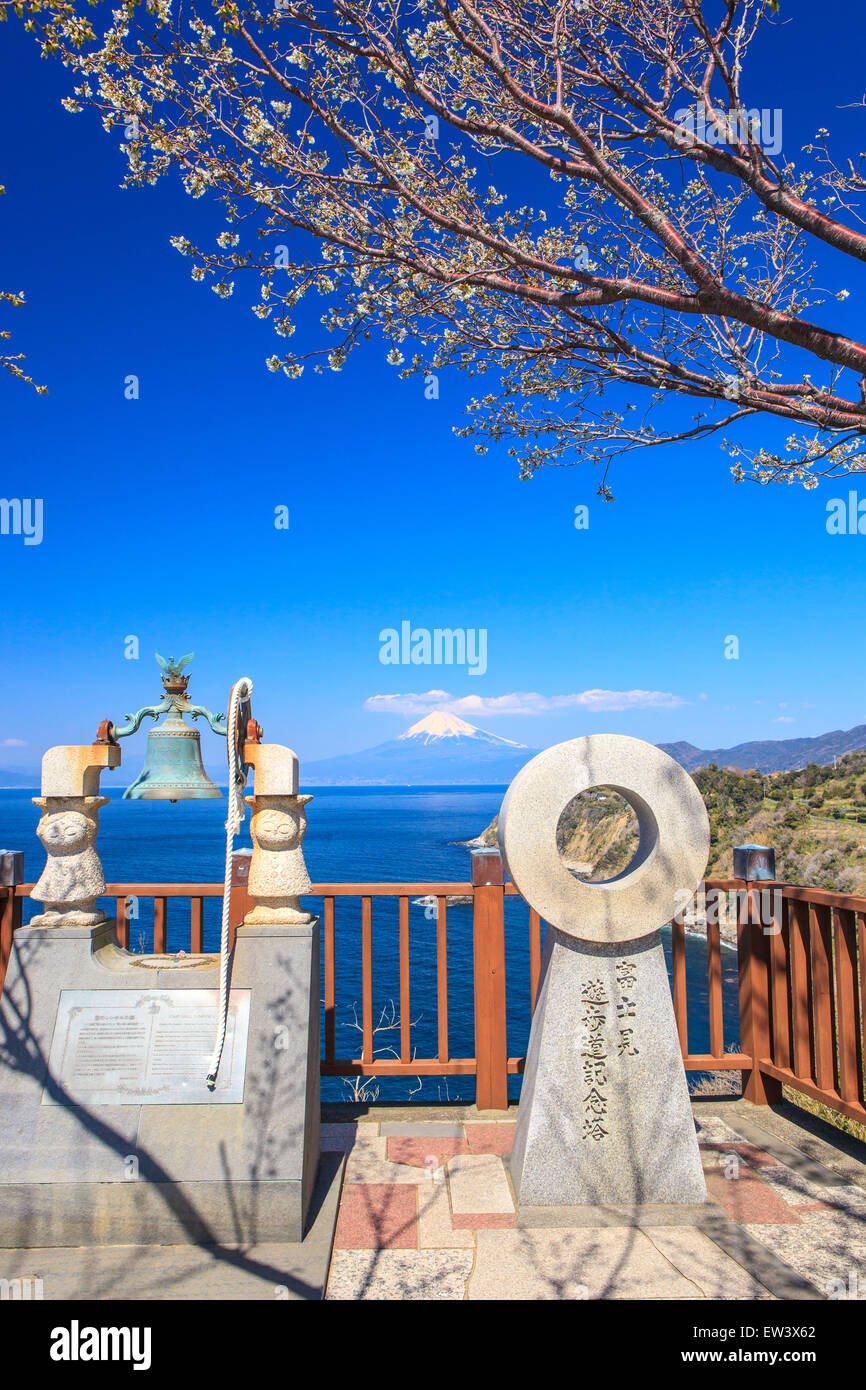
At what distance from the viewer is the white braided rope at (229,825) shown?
10.3 ft

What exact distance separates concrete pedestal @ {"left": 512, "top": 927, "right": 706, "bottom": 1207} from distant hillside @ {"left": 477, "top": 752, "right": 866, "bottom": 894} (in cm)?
2179

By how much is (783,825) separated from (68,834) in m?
33.0

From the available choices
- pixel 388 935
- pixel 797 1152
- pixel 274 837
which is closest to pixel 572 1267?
pixel 797 1152

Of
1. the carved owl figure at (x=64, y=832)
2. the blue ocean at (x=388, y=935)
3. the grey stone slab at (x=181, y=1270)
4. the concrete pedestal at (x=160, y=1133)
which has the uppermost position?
the carved owl figure at (x=64, y=832)

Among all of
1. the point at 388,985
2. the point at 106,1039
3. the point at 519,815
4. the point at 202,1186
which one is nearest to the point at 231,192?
the point at 519,815

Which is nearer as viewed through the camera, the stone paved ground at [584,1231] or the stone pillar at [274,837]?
the stone paved ground at [584,1231]

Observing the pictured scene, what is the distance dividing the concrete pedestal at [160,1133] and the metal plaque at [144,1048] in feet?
0.11

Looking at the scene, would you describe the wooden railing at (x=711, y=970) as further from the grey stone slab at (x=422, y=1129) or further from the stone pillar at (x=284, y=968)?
the stone pillar at (x=284, y=968)

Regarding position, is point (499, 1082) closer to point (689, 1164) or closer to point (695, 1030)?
point (689, 1164)

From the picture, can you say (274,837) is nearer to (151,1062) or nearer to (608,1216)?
(151,1062)

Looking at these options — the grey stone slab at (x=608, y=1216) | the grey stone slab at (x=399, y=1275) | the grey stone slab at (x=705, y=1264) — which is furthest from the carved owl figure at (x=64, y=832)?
the grey stone slab at (x=705, y=1264)

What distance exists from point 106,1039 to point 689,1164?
2.46 m

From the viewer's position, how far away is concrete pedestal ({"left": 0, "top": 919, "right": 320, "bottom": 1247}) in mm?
2992

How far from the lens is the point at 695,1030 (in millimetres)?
24531
